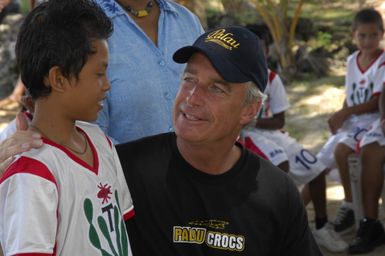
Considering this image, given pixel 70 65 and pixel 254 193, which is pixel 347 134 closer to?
pixel 254 193

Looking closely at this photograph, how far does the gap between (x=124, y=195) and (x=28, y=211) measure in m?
0.48

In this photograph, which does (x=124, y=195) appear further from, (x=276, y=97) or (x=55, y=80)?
(x=276, y=97)

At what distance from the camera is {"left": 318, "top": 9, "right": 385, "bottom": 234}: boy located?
530 cm

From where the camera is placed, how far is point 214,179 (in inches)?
91.0

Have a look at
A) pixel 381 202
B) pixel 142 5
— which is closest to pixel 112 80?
pixel 142 5

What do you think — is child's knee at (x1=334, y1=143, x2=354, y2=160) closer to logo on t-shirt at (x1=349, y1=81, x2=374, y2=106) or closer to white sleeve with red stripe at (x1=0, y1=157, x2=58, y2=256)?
logo on t-shirt at (x1=349, y1=81, x2=374, y2=106)

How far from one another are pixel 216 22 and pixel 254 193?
9182mm

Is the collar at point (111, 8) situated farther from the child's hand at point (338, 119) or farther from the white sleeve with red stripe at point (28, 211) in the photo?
the child's hand at point (338, 119)

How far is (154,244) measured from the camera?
90.4 inches

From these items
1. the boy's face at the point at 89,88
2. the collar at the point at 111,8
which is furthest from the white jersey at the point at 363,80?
the boy's face at the point at 89,88

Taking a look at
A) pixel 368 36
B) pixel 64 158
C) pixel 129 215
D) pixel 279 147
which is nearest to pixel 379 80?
pixel 368 36

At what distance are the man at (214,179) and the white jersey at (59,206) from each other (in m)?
0.24

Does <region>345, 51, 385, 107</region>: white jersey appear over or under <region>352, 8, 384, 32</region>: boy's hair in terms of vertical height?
under

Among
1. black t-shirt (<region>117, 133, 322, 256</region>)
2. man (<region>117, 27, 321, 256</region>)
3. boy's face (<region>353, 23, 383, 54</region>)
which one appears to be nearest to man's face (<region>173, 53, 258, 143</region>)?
man (<region>117, 27, 321, 256</region>)
